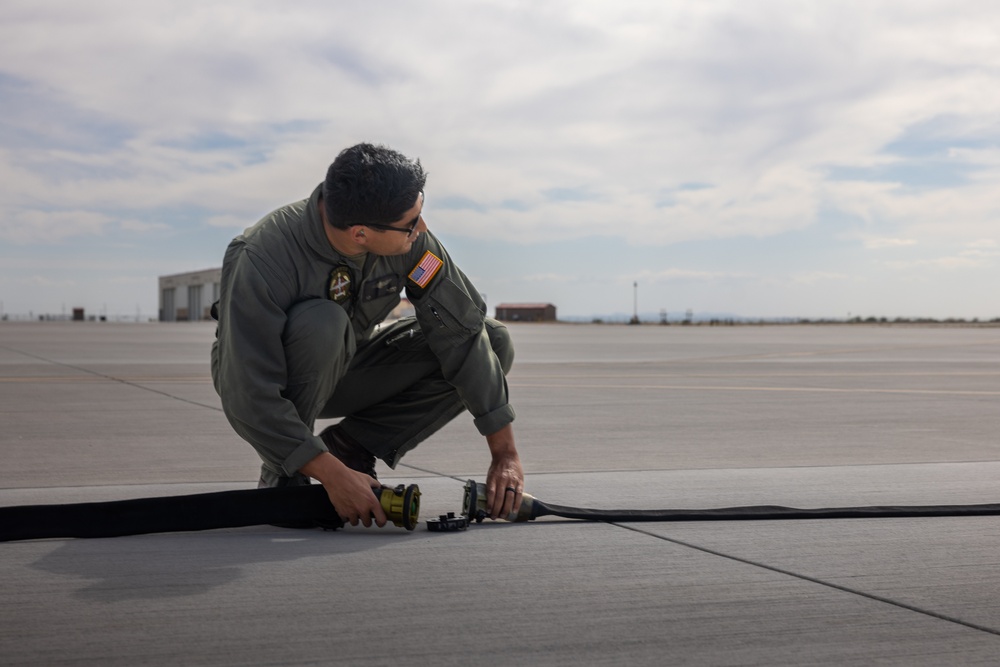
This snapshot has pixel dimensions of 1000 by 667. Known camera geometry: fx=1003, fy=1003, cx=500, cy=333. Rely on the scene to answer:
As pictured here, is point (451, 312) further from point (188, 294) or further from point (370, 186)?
point (188, 294)

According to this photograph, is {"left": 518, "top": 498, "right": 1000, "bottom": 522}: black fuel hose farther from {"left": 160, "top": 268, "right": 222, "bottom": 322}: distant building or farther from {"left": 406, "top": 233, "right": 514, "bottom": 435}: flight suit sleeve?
{"left": 160, "top": 268, "right": 222, "bottom": 322}: distant building

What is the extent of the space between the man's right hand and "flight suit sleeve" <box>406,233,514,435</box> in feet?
2.03

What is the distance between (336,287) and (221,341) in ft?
1.36

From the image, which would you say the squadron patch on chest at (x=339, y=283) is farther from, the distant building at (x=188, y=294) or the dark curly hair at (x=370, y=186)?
the distant building at (x=188, y=294)

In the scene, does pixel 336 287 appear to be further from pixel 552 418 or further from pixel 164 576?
pixel 552 418

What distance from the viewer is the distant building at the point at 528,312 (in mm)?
107938

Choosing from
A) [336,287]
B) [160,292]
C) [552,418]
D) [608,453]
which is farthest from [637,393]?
[160,292]

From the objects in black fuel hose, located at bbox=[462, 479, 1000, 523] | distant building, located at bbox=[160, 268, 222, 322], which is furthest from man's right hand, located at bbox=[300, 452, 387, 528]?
distant building, located at bbox=[160, 268, 222, 322]

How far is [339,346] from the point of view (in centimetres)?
319

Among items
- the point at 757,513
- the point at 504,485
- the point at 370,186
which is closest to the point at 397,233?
the point at 370,186

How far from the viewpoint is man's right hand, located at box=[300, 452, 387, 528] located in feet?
9.52

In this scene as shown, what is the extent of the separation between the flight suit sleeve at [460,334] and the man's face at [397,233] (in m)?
0.29

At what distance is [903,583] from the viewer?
252 centimetres

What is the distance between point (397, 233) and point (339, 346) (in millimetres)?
424
